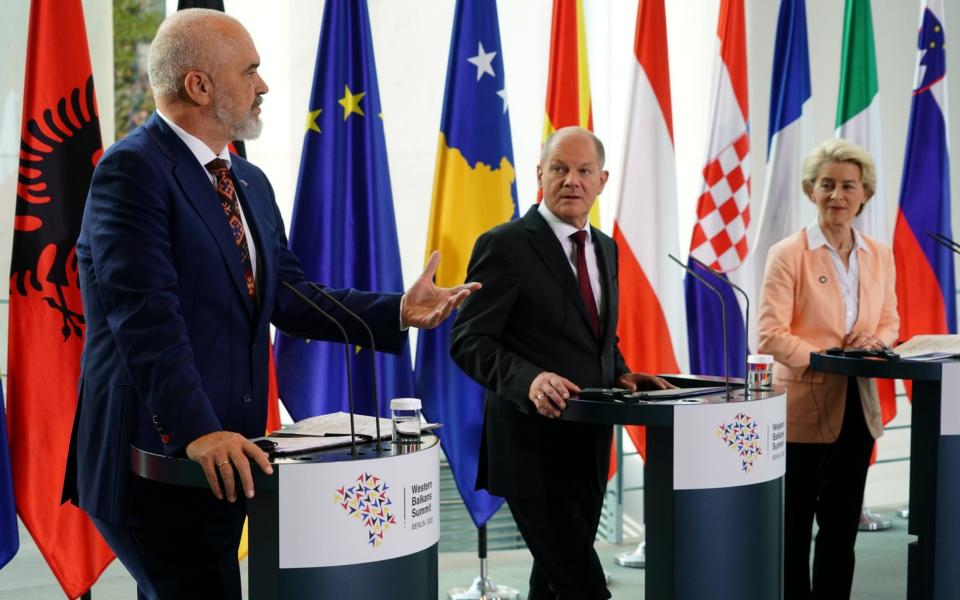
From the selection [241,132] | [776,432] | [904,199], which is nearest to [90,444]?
[241,132]

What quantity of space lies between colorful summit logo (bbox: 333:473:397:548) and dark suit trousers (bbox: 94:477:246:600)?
403mm

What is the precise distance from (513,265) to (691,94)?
3.07 metres

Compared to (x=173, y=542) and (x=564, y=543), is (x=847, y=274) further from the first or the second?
(x=173, y=542)

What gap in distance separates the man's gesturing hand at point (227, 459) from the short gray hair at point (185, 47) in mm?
753

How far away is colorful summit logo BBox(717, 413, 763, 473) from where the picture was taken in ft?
8.45

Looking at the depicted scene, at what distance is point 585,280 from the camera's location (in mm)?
2939

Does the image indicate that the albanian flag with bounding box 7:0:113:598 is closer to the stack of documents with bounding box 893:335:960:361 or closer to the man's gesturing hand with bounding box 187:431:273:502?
the man's gesturing hand with bounding box 187:431:273:502

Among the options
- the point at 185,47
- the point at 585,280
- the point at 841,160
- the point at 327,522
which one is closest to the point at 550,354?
the point at 585,280

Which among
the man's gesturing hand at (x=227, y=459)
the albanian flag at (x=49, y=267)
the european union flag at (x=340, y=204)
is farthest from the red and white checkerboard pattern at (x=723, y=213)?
the man's gesturing hand at (x=227, y=459)

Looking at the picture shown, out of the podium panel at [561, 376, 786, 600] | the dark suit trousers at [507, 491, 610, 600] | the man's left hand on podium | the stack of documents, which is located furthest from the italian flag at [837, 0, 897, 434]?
the dark suit trousers at [507, 491, 610, 600]

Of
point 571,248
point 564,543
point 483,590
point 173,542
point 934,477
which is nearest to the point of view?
point 173,542

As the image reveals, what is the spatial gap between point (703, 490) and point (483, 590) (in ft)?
5.40

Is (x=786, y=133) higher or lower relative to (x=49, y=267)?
higher

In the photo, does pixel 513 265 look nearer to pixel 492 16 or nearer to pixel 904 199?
pixel 492 16
